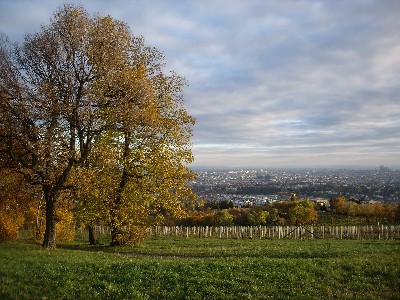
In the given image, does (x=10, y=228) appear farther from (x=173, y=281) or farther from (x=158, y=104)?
(x=173, y=281)

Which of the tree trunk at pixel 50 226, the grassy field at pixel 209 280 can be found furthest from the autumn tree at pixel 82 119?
the grassy field at pixel 209 280

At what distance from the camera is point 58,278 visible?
50.3ft

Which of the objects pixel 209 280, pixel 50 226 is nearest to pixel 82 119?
pixel 50 226

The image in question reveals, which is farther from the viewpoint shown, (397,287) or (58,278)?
(58,278)

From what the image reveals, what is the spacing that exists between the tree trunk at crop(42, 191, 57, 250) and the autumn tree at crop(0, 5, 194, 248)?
67mm

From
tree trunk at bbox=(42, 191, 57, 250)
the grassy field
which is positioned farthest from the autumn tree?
the grassy field

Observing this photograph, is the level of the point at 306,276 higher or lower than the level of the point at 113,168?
lower

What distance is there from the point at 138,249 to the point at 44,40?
1644 cm

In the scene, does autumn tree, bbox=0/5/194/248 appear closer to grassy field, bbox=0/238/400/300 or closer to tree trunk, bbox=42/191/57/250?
tree trunk, bbox=42/191/57/250

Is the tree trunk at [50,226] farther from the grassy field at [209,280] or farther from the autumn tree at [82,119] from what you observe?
the grassy field at [209,280]

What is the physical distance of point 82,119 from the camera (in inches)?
1001

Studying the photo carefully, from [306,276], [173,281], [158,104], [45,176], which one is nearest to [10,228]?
[45,176]

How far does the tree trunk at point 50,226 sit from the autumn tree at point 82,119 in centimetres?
7

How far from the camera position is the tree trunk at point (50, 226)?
2652 centimetres
